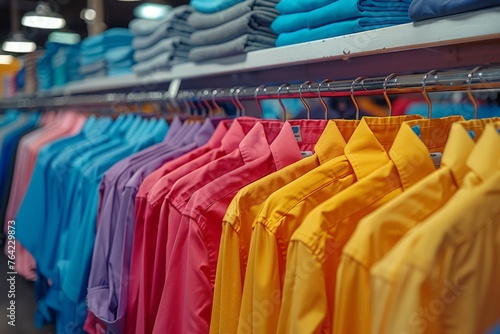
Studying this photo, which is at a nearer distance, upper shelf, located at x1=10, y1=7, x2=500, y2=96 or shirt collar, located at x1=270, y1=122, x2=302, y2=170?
upper shelf, located at x1=10, y1=7, x2=500, y2=96

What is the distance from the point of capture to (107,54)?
2.95m

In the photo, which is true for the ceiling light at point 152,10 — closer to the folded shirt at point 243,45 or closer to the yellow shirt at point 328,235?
the folded shirt at point 243,45

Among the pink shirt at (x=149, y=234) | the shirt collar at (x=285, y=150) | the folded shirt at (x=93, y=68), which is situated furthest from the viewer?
the folded shirt at (x=93, y=68)

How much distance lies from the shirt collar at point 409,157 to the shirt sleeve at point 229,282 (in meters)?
0.32

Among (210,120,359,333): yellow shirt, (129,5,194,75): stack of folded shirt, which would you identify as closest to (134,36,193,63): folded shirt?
(129,5,194,75): stack of folded shirt

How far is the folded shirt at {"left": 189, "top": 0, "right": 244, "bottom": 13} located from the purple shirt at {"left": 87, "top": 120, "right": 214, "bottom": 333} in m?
0.46

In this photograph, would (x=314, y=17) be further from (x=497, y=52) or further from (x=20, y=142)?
(x=20, y=142)

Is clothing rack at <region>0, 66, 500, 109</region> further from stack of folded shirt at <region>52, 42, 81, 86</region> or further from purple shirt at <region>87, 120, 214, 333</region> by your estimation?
stack of folded shirt at <region>52, 42, 81, 86</region>

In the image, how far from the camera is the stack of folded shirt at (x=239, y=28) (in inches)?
62.6

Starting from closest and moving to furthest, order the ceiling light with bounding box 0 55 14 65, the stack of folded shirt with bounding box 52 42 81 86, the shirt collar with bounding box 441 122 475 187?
the shirt collar with bounding box 441 122 475 187
the stack of folded shirt with bounding box 52 42 81 86
the ceiling light with bounding box 0 55 14 65

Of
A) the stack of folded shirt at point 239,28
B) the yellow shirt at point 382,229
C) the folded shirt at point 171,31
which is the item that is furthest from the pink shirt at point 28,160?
the yellow shirt at point 382,229

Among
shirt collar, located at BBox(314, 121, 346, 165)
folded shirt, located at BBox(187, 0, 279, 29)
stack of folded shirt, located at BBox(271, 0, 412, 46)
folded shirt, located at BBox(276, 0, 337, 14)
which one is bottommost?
shirt collar, located at BBox(314, 121, 346, 165)

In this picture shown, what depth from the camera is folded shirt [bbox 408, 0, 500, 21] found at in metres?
0.87

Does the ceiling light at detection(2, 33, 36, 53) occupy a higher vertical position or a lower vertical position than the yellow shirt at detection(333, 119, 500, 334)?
higher
